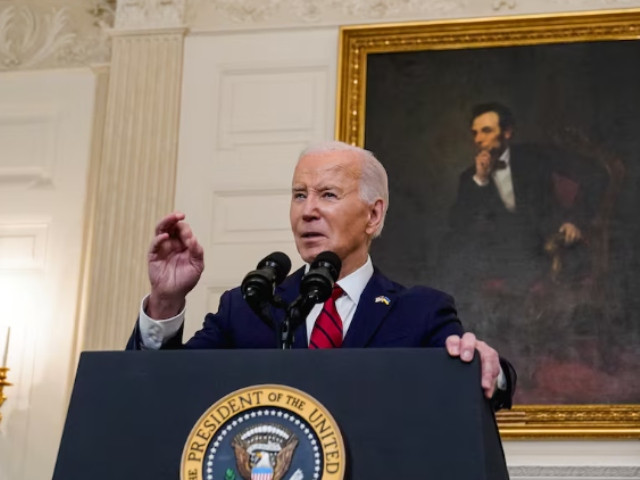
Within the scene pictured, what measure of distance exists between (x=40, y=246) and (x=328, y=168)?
4095 millimetres

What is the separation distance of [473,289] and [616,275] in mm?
766

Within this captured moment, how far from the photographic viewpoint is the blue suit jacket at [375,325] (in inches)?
113

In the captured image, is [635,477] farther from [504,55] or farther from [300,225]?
[300,225]

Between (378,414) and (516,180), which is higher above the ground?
(516,180)

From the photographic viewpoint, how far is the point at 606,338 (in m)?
6.03

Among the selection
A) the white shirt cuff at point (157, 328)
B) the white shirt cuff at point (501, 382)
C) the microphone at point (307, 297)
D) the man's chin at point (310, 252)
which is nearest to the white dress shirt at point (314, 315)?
the white shirt cuff at point (157, 328)

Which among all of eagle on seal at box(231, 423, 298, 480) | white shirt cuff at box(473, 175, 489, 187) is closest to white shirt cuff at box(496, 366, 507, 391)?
eagle on seal at box(231, 423, 298, 480)

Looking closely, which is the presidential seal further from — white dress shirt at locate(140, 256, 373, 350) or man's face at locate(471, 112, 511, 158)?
man's face at locate(471, 112, 511, 158)

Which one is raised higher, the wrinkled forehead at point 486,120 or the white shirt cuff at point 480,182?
the wrinkled forehead at point 486,120

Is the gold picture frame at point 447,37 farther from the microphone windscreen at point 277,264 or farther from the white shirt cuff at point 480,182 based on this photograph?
the microphone windscreen at point 277,264

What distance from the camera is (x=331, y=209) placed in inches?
124

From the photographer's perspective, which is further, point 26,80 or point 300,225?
point 26,80

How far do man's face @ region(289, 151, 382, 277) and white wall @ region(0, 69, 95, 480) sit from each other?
3.80 m

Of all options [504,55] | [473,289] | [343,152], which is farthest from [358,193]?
[504,55]
